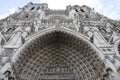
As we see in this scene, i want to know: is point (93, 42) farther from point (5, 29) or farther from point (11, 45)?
point (5, 29)

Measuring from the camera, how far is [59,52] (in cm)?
1501

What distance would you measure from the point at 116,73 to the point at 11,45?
677 centimetres

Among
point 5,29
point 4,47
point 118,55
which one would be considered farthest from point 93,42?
point 5,29

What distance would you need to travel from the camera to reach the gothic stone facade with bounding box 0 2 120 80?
40.1 ft

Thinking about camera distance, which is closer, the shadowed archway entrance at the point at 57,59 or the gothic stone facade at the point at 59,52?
the gothic stone facade at the point at 59,52

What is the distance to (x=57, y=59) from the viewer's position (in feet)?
48.4

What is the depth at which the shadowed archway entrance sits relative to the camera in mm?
12844

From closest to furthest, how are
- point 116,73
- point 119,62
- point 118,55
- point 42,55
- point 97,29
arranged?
point 116,73, point 119,62, point 118,55, point 42,55, point 97,29

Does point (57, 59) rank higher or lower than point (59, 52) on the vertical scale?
lower

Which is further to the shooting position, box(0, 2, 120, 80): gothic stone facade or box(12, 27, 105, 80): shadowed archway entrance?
box(12, 27, 105, 80): shadowed archway entrance

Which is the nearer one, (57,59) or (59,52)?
(57,59)

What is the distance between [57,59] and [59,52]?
561 mm

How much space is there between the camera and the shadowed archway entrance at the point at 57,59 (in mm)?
12844

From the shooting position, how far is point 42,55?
14344mm
